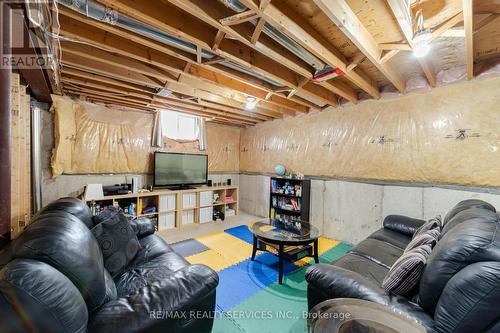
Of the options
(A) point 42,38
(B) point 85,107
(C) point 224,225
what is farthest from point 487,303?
(B) point 85,107

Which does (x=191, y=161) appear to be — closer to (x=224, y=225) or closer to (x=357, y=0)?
(x=224, y=225)

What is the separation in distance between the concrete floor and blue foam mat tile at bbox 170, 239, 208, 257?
0.59 ft

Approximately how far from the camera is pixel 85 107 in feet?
11.4

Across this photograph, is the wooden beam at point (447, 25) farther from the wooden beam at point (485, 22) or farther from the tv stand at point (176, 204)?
the tv stand at point (176, 204)

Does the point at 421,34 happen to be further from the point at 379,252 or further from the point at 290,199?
the point at 290,199

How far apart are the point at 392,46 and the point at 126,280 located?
303 cm

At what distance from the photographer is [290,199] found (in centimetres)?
427

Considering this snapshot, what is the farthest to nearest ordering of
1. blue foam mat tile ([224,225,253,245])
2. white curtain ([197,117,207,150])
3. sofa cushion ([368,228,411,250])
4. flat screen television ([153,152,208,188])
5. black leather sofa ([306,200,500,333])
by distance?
white curtain ([197,117,207,150]) → flat screen television ([153,152,208,188]) → blue foam mat tile ([224,225,253,245]) → sofa cushion ([368,228,411,250]) → black leather sofa ([306,200,500,333])

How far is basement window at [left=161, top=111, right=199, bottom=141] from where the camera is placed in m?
4.32

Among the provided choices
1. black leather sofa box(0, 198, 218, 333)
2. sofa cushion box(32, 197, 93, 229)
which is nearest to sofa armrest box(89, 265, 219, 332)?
black leather sofa box(0, 198, 218, 333)

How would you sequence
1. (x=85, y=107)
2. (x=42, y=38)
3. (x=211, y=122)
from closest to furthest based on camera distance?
(x=42, y=38), (x=85, y=107), (x=211, y=122)

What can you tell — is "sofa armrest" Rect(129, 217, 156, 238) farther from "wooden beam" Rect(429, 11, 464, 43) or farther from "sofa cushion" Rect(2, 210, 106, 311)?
"wooden beam" Rect(429, 11, 464, 43)

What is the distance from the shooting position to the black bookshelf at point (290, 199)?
13.0ft

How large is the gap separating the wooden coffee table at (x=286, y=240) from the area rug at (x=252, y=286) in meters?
0.19
